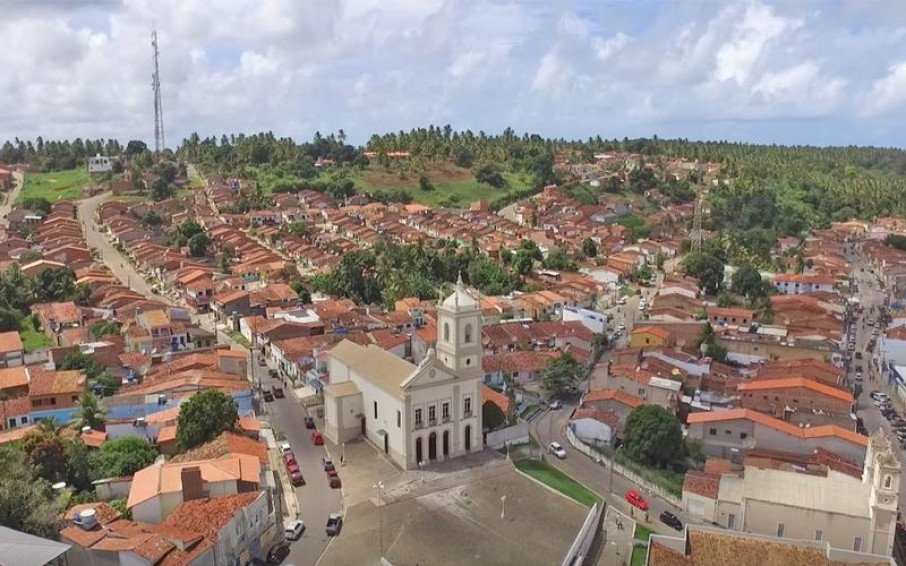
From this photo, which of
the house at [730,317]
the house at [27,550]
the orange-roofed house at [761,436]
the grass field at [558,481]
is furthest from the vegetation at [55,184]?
the orange-roofed house at [761,436]

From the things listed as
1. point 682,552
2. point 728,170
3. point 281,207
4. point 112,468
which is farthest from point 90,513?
point 728,170

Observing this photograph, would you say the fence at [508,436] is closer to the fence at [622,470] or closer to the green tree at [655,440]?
the fence at [622,470]

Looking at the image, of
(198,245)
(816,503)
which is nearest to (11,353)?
(198,245)

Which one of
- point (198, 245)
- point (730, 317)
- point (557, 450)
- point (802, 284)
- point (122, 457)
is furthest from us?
point (198, 245)

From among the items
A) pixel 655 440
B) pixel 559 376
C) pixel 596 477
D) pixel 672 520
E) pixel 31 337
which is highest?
pixel 31 337

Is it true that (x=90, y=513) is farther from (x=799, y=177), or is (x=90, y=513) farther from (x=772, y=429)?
(x=799, y=177)

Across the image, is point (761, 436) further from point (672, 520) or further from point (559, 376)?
point (559, 376)

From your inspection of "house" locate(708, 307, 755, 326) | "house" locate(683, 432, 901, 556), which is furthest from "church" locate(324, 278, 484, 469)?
"house" locate(708, 307, 755, 326)
